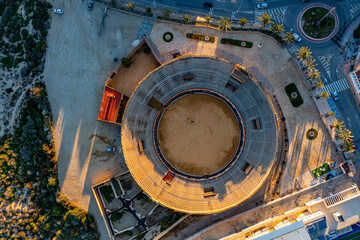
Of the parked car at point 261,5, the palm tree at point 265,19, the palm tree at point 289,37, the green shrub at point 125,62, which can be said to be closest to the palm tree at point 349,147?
the palm tree at point 289,37

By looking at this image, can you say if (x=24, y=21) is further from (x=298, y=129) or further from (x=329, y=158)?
(x=329, y=158)

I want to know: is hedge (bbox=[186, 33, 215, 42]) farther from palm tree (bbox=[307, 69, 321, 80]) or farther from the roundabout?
palm tree (bbox=[307, 69, 321, 80])

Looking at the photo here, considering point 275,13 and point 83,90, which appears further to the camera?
point 83,90

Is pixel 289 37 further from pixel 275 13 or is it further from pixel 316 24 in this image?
pixel 316 24

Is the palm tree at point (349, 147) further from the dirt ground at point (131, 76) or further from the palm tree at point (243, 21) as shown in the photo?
the dirt ground at point (131, 76)

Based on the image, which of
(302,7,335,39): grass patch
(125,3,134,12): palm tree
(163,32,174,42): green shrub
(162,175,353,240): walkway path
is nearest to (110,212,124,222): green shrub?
(162,175,353,240): walkway path

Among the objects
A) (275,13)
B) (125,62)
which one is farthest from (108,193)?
(275,13)
